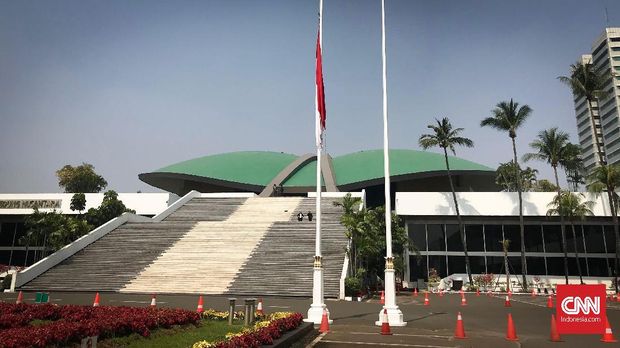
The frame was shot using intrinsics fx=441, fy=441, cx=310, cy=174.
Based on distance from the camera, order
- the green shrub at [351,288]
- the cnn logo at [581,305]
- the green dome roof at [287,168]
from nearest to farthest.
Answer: the cnn logo at [581,305]
the green shrub at [351,288]
the green dome roof at [287,168]

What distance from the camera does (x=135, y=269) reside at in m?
29.1

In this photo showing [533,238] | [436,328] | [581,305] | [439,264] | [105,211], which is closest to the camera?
[581,305]

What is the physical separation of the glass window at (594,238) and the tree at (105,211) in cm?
4625

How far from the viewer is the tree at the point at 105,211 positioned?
44188 millimetres

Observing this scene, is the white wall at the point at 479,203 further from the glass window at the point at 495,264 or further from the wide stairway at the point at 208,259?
the wide stairway at the point at 208,259

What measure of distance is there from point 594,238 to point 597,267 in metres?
2.68

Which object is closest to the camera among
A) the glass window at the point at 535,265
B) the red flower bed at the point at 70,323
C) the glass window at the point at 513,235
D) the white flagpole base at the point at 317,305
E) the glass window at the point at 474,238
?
the red flower bed at the point at 70,323

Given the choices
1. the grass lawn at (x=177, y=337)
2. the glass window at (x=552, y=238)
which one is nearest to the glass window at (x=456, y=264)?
the glass window at (x=552, y=238)

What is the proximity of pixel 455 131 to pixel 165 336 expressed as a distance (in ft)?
125

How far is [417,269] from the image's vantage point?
4206 centimetres

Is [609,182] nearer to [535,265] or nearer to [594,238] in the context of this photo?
[594,238]

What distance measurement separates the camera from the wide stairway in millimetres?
26672

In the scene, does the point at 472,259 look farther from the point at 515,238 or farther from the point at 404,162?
the point at 404,162

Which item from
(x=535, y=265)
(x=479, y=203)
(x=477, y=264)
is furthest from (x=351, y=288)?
(x=535, y=265)
